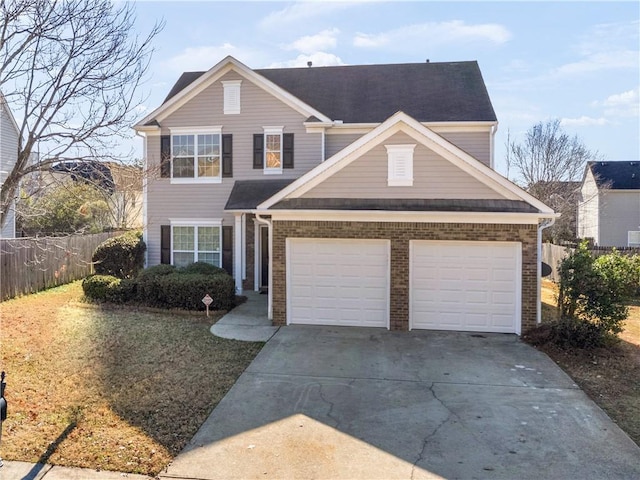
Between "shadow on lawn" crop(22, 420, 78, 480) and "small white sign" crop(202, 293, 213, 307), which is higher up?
"small white sign" crop(202, 293, 213, 307)

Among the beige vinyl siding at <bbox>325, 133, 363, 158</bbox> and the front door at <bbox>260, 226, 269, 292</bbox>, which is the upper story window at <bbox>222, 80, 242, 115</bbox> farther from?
the front door at <bbox>260, 226, 269, 292</bbox>

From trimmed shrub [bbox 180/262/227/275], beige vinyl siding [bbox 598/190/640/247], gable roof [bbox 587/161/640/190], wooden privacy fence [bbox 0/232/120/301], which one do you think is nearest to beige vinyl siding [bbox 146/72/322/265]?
trimmed shrub [bbox 180/262/227/275]

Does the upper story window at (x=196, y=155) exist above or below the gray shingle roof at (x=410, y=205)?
above

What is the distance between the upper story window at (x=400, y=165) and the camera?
11.0 meters

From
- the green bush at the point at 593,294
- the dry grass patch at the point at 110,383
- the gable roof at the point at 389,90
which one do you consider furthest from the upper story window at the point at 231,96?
the green bush at the point at 593,294

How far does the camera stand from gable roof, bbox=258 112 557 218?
10.6 metres

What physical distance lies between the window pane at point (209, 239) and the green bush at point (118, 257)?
2210mm

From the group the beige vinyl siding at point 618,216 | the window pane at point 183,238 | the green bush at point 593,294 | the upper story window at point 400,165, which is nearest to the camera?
the green bush at point 593,294

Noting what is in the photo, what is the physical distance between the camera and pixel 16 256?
1380 cm

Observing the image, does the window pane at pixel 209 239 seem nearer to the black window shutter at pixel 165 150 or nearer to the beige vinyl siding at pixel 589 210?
the black window shutter at pixel 165 150

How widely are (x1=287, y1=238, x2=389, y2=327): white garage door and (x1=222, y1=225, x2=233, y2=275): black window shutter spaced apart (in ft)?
17.6

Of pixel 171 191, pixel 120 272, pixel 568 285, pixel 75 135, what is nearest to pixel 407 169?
pixel 568 285

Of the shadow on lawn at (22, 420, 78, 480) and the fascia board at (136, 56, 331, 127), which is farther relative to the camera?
the fascia board at (136, 56, 331, 127)

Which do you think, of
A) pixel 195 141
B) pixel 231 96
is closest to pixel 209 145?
pixel 195 141
